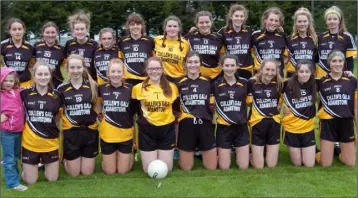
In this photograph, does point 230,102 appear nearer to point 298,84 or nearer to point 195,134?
point 195,134

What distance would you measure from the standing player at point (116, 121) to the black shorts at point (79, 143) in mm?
122

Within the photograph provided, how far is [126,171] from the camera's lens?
5.58 meters

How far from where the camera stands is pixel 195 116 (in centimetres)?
555

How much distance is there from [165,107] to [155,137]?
15.3 inches

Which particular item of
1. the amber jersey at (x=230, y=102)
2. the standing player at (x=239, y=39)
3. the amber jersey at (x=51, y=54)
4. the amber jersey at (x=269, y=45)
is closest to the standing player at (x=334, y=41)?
the amber jersey at (x=269, y=45)

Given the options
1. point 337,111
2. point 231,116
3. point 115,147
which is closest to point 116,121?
point 115,147

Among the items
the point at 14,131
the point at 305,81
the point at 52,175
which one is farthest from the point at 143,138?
the point at 305,81

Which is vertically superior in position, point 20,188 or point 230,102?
point 230,102

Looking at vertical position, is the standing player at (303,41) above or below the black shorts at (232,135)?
above

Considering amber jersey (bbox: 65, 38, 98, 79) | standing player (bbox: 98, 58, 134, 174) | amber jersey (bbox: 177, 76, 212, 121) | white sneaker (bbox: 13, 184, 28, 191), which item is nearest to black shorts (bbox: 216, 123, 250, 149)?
amber jersey (bbox: 177, 76, 212, 121)

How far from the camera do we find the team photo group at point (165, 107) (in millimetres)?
5078

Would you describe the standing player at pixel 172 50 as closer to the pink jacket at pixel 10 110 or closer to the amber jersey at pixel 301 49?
the amber jersey at pixel 301 49

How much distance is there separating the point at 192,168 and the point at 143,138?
79 cm

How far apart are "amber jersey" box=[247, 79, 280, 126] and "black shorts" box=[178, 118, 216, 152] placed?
0.58 meters
